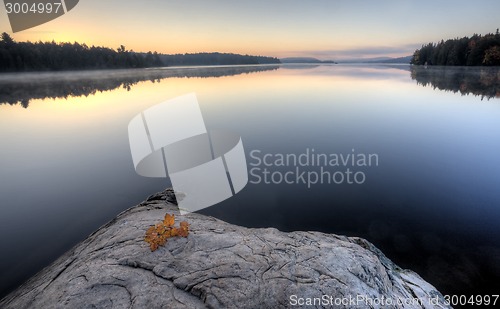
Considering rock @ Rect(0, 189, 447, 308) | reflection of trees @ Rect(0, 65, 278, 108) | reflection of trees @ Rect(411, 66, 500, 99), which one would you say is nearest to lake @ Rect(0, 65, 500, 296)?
rock @ Rect(0, 189, 447, 308)

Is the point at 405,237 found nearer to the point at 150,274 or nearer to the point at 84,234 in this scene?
the point at 150,274

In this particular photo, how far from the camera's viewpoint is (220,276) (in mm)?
6082

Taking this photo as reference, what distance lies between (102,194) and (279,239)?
12601 mm

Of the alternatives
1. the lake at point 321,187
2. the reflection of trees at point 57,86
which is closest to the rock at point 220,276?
the lake at point 321,187

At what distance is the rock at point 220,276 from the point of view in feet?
18.3

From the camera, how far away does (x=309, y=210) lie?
1419 centimetres

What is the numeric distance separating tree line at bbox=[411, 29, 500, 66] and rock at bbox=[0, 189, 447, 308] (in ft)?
566

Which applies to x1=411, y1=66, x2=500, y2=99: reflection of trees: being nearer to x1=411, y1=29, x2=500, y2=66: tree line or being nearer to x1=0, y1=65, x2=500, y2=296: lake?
x1=0, y1=65, x2=500, y2=296: lake

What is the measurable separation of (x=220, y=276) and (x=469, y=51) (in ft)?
620

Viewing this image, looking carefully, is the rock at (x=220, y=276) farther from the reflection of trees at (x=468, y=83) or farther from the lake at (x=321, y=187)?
the reflection of trees at (x=468, y=83)

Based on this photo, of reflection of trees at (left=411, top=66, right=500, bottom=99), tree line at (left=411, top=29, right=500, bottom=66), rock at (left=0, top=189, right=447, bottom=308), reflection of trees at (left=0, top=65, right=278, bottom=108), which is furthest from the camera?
tree line at (left=411, top=29, right=500, bottom=66)

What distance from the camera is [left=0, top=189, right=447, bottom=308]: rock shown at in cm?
557

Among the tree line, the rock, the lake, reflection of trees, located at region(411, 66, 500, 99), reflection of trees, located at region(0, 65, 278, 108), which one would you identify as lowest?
the lake

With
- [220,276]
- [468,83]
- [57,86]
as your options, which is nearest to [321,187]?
[220,276]
